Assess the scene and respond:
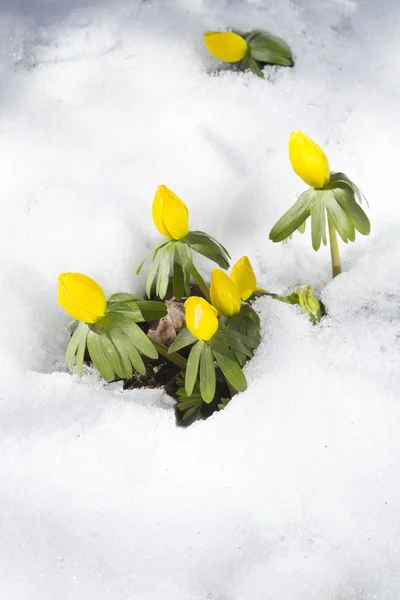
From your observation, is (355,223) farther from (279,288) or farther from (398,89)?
(398,89)

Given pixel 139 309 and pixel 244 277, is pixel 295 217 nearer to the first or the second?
pixel 244 277

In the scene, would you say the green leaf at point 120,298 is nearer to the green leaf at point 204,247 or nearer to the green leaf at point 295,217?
the green leaf at point 204,247

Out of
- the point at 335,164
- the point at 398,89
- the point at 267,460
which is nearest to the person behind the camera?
the point at 267,460

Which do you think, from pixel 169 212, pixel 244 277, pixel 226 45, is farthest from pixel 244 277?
pixel 226 45

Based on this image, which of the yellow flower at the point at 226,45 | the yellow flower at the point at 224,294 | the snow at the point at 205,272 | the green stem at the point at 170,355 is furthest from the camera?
the yellow flower at the point at 226,45

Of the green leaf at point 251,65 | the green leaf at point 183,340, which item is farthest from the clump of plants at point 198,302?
the green leaf at point 251,65

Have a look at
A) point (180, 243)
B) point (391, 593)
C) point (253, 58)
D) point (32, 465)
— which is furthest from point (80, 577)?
point (253, 58)

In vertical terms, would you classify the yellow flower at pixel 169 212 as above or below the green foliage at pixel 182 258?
above
